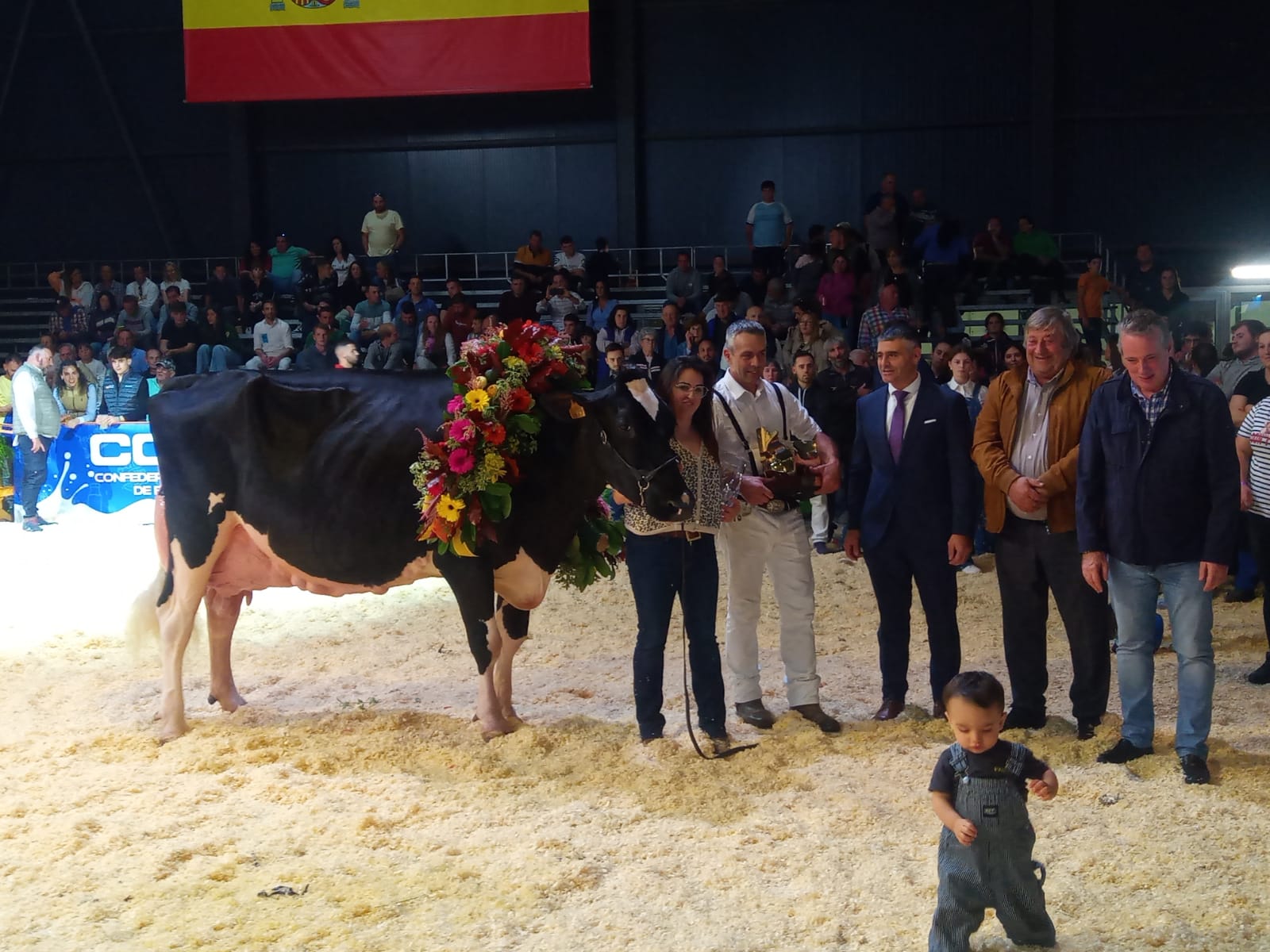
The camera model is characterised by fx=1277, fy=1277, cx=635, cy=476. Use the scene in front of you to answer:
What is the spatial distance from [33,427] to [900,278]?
946 centimetres

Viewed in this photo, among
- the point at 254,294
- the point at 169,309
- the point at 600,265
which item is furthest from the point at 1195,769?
the point at 254,294

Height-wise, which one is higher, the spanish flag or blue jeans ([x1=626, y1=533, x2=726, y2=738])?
the spanish flag

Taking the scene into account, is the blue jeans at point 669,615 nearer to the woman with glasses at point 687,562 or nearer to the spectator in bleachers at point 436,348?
the woman with glasses at point 687,562

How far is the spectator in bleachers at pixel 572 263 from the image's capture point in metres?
16.7

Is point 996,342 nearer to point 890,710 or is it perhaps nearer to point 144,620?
point 890,710

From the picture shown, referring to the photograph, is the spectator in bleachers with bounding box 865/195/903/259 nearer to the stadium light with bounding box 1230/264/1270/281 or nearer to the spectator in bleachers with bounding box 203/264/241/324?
the stadium light with bounding box 1230/264/1270/281

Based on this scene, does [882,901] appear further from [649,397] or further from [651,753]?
[649,397]

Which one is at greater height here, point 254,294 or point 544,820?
point 254,294

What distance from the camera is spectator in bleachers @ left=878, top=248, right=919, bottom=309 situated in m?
14.6

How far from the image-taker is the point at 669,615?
5434mm

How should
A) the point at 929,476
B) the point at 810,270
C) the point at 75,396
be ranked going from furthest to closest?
the point at 810,270 < the point at 75,396 < the point at 929,476

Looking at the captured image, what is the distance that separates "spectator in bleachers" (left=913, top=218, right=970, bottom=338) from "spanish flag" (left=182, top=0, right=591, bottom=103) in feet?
17.8

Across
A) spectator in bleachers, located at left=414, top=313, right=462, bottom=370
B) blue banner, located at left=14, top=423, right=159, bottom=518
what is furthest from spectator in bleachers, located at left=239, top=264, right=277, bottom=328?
blue banner, located at left=14, top=423, right=159, bottom=518

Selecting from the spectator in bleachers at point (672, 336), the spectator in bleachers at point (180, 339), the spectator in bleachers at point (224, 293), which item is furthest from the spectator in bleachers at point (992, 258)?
the spectator in bleachers at point (224, 293)
